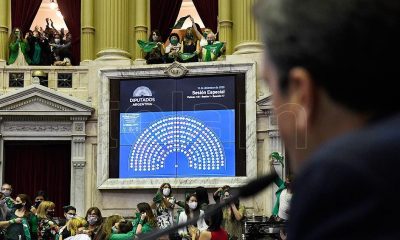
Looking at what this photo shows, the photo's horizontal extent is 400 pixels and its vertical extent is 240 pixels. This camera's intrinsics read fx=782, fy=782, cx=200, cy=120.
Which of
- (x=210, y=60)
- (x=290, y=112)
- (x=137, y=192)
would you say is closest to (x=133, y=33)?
(x=210, y=60)

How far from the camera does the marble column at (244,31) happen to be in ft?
57.2

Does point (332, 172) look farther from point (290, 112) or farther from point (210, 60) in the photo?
point (210, 60)

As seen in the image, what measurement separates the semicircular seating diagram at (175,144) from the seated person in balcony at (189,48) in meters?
1.51

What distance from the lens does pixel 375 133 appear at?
884mm

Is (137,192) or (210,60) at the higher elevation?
(210,60)

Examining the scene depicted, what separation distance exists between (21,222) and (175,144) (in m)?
5.76

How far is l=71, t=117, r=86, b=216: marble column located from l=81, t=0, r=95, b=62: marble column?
6.20 ft

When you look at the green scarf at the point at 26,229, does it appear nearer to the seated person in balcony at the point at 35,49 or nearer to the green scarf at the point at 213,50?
the green scarf at the point at 213,50

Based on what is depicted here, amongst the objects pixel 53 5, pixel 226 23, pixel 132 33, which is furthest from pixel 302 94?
pixel 53 5

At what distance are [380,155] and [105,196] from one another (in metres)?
16.5

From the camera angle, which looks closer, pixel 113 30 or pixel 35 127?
pixel 35 127

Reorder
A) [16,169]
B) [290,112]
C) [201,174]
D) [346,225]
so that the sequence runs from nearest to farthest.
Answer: [346,225] → [290,112] → [201,174] → [16,169]

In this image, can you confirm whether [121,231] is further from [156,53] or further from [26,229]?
[156,53]

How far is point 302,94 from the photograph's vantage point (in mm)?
957
